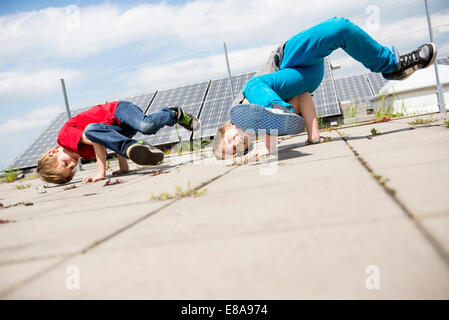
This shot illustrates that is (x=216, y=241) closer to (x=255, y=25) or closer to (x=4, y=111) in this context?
(x=255, y=25)

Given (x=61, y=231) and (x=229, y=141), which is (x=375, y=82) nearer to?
(x=229, y=141)

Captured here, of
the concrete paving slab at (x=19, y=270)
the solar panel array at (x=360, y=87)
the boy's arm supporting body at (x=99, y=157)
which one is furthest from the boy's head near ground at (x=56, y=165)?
the solar panel array at (x=360, y=87)

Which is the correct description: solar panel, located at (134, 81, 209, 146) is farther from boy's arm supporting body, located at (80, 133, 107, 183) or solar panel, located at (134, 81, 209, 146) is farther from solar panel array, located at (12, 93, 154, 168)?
boy's arm supporting body, located at (80, 133, 107, 183)

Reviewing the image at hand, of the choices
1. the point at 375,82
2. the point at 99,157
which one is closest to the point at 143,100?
the point at 99,157

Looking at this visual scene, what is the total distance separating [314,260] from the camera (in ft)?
1.77

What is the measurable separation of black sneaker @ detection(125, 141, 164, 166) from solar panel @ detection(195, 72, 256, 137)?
386 centimetres

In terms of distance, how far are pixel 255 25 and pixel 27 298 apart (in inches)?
298

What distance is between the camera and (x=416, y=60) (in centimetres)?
225

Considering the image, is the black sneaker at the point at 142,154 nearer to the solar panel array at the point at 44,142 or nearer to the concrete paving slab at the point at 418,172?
the concrete paving slab at the point at 418,172

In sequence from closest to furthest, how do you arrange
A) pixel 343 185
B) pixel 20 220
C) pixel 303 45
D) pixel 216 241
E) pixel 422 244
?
pixel 422 244 → pixel 216 241 → pixel 343 185 → pixel 20 220 → pixel 303 45

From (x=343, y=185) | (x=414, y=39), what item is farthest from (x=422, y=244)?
(x=414, y=39)

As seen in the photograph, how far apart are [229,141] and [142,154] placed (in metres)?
0.79
